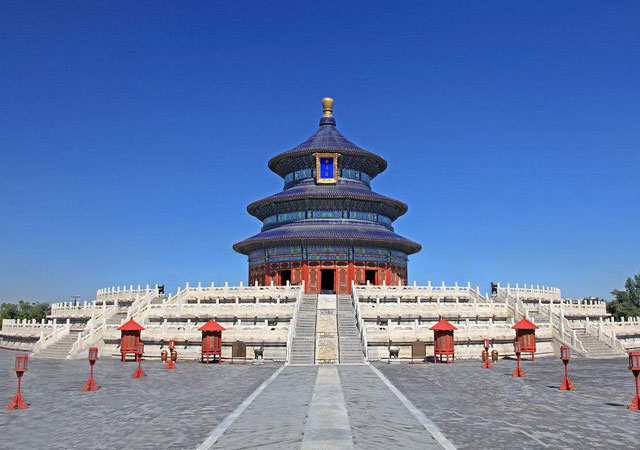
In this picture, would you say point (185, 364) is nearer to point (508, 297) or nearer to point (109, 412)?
point (109, 412)

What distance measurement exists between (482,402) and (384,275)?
35.5m

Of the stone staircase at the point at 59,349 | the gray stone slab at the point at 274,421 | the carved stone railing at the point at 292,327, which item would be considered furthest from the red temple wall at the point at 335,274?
the gray stone slab at the point at 274,421

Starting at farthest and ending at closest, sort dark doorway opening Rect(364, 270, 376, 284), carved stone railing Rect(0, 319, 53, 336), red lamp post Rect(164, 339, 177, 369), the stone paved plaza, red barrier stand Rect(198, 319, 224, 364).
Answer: dark doorway opening Rect(364, 270, 376, 284) → carved stone railing Rect(0, 319, 53, 336) → red barrier stand Rect(198, 319, 224, 364) → red lamp post Rect(164, 339, 177, 369) → the stone paved plaza

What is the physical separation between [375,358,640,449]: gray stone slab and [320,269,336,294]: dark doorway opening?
24.6 metres

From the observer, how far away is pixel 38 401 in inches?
703

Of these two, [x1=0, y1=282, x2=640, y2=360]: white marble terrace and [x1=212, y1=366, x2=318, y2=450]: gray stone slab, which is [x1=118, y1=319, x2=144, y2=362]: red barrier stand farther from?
[x1=212, y1=366, x2=318, y2=450]: gray stone slab

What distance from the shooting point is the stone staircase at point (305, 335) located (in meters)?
29.8

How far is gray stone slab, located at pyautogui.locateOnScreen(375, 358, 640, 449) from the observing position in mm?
12319

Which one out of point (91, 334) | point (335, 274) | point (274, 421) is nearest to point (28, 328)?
point (91, 334)

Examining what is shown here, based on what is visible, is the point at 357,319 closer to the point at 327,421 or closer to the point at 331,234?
the point at 331,234

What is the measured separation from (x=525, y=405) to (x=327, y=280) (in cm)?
3946

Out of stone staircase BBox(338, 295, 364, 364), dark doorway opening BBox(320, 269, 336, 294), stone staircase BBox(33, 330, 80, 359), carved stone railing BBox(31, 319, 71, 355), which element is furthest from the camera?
dark doorway opening BBox(320, 269, 336, 294)

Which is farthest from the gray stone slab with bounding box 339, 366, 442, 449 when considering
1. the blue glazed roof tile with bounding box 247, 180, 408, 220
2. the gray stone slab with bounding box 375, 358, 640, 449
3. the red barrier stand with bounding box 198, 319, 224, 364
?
the blue glazed roof tile with bounding box 247, 180, 408, 220

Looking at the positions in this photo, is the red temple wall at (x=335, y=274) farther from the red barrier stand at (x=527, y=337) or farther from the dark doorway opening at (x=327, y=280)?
the red barrier stand at (x=527, y=337)
